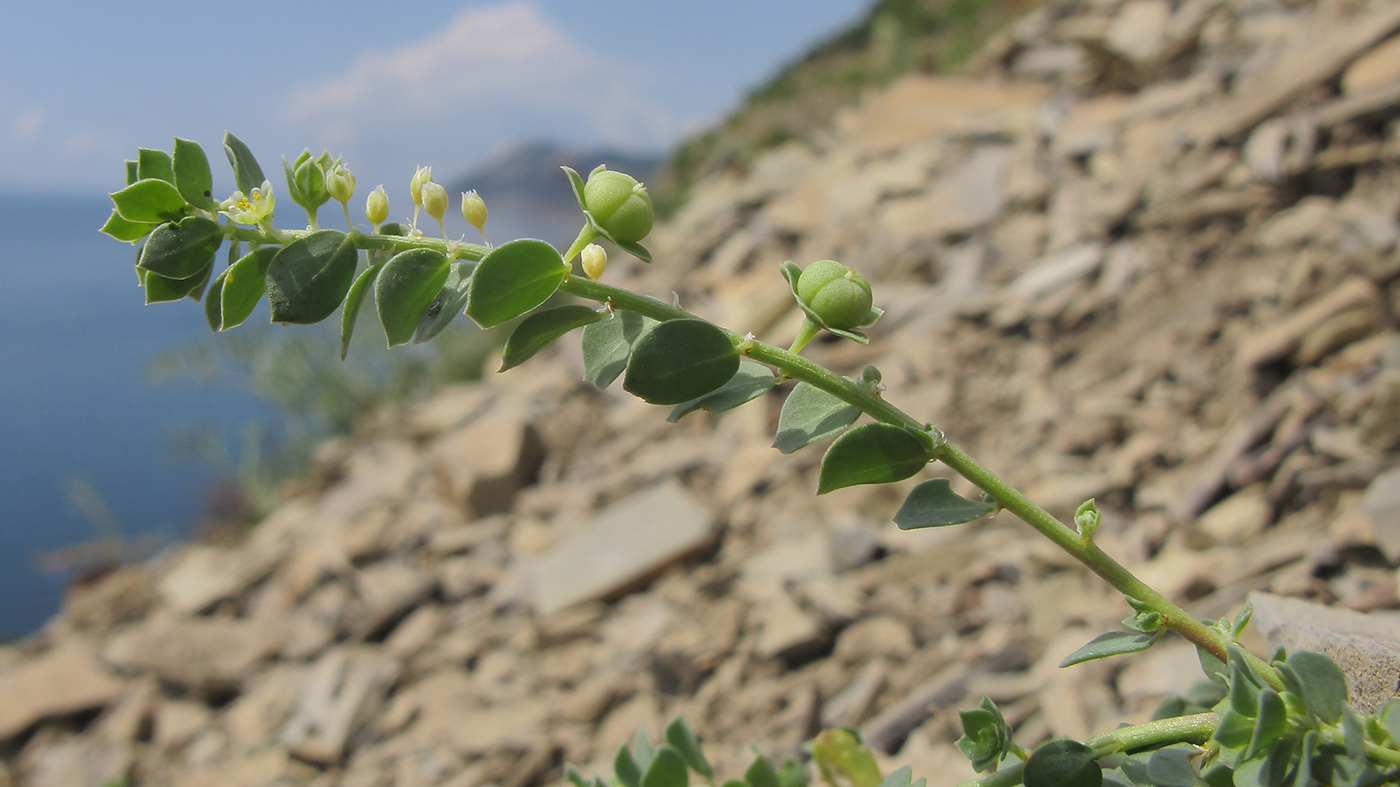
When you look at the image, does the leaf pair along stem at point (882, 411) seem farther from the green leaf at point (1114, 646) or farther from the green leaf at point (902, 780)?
the green leaf at point (902, 780)

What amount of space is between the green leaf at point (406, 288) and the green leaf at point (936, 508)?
433 mm

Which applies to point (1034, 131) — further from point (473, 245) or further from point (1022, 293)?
point (473, 245)

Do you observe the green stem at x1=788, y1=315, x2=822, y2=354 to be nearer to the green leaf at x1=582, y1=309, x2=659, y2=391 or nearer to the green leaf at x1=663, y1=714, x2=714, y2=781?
the green leaf at x1=582, y1=309, x2=659, y2=391

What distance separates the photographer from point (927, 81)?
25.9 feet

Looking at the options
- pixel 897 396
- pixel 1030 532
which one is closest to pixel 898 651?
pixel 1030 532

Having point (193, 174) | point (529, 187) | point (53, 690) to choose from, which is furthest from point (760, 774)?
point (529, 187)

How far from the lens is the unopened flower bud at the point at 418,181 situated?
0.85 metres

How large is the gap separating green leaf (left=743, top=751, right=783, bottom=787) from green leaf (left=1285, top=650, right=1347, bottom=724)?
489 mm

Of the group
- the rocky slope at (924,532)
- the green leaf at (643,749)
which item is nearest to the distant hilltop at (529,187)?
the rocky slope at (924,532)

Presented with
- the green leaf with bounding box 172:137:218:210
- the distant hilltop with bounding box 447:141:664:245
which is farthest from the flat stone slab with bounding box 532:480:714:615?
the green leaf with bounding box 172:137:218:210

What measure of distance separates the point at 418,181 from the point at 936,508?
0.55 meters

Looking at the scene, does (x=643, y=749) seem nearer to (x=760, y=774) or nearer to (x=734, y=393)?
(x=760, y=774)

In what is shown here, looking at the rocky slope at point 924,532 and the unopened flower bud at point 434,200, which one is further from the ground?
the unopened flower bud at point 434,200

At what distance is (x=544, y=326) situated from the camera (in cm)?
81
